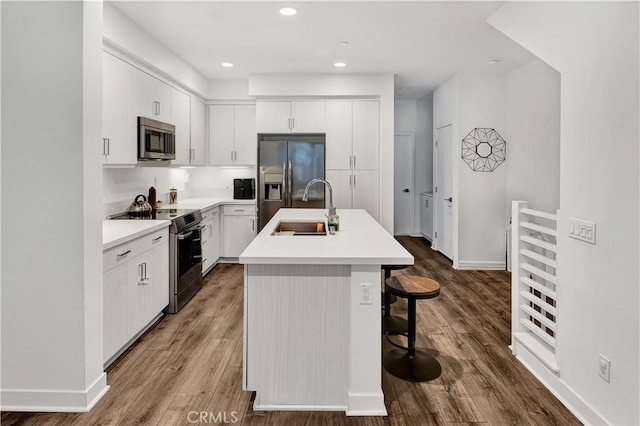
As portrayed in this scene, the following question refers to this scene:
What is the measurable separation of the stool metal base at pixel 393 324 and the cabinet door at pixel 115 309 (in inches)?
76.3

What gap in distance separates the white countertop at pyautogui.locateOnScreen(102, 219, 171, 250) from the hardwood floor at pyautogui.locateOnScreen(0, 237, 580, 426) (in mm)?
834

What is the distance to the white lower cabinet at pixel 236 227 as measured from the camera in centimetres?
578

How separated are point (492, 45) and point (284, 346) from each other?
378cm

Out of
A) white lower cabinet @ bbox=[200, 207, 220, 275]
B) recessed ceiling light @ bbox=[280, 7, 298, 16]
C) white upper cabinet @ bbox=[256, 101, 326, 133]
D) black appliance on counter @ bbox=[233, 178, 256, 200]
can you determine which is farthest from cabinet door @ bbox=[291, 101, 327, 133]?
recessed ceiling light @ bbox=[280, 7, 298, 16]

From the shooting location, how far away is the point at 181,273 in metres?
3.93

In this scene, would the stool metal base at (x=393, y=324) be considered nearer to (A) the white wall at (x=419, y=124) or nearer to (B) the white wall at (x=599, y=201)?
(B) the white wall at (x=599, y=201)

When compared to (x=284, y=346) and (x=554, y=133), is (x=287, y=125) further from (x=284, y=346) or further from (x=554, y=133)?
(x=284, y=346)

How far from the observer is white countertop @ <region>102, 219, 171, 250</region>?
271cm

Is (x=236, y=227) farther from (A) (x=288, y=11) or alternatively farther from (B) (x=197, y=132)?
(A) (x=288, y=11)

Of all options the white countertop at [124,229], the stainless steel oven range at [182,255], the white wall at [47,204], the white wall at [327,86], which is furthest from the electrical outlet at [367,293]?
the white wall at [327,86]

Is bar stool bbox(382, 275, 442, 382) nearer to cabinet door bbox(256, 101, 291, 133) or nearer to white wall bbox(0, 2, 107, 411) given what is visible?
white wall bbox(0, 2, 107, 411)

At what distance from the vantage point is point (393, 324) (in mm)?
3465

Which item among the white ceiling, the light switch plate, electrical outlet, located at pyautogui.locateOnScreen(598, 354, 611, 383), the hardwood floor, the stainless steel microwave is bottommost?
the hardwood floor

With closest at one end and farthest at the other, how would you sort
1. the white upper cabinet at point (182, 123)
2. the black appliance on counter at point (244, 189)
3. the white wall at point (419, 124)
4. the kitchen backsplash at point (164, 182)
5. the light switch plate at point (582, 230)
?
the light switch plate at point (582, 230) → the kitchen backsplash at point (164, 182) → the white upper cabinet at point (182, 123) → the black appliance on counter at point (244, 189) → the white wall at point (419, 124)
